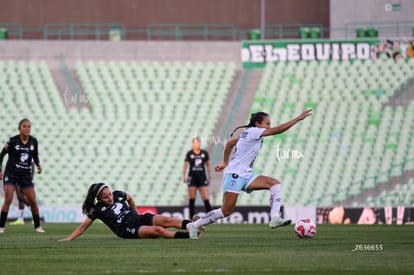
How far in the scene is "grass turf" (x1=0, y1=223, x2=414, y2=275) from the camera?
1048cm

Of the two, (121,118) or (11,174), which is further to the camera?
(121,118)

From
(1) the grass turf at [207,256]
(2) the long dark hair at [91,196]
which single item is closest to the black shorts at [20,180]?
(1) the grass turf at [207,256]

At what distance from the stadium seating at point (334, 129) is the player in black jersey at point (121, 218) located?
17232mm

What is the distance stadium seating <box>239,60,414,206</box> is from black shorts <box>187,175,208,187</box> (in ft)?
21.7

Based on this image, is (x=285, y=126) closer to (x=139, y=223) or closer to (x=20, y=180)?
(x=139, y=223)

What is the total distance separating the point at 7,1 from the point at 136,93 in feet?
24.3

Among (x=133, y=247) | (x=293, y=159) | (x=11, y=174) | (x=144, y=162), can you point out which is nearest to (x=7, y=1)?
(x=144, y=162)

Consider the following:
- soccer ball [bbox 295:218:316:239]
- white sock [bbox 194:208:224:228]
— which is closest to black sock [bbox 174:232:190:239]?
white sock [bbox 194:208:224:228]

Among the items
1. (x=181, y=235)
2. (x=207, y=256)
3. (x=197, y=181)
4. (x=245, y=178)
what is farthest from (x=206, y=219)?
(x=197, y=181)

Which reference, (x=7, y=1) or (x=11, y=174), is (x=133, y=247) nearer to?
(x=11, y=174)

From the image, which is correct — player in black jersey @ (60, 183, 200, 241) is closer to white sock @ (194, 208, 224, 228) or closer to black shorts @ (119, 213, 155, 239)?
black shorts @ (119, 213, 155, 239)

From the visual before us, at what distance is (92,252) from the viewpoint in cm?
1302

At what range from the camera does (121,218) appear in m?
15.3

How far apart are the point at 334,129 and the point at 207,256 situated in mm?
23524
